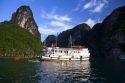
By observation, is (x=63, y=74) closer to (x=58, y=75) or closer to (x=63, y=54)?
(x=58, y=75)

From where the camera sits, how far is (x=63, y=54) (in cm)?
13400

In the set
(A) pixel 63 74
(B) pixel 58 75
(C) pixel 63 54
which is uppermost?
(C) pixel 63 54

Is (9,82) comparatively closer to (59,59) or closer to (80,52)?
(59,59)

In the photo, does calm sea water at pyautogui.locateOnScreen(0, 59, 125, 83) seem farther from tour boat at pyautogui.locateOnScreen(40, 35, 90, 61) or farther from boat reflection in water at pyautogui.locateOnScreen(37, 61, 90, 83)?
tour boat at pyautogui.locateOnScreen(40, 35, 90, 61)

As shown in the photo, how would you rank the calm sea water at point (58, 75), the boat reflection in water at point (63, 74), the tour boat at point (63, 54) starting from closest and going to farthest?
the calm sea water at point (58, 75)
the boat reflection in water at point (63, 74)
the tour boat at point (63, 54)

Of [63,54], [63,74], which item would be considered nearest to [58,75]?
[63,74]

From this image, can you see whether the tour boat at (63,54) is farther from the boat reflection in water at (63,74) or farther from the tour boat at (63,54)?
the boat reflection in water at (63,74)

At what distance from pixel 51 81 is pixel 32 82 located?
385 centimetres

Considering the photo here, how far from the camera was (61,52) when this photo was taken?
134 meters

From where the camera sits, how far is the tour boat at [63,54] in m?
130

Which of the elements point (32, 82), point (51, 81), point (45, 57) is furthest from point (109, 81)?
point (45, 57)

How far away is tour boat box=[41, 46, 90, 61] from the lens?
425 feet

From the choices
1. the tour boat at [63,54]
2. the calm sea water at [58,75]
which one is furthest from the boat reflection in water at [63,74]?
the tour boat at [63,54]

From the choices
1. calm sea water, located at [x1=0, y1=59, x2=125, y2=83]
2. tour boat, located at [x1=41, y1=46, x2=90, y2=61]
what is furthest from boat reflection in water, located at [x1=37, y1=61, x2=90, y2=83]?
tour boat, located at [x1=41, y1=46, x2=90, y2=61]
